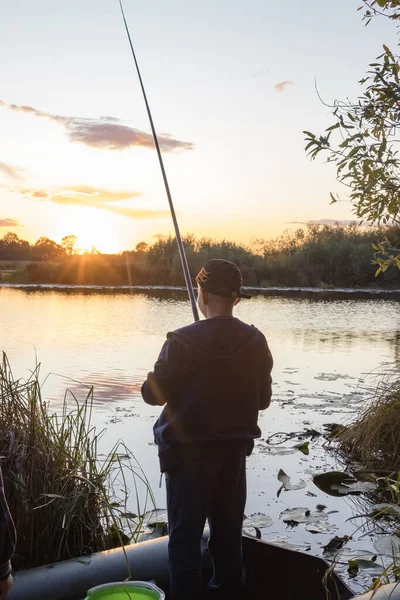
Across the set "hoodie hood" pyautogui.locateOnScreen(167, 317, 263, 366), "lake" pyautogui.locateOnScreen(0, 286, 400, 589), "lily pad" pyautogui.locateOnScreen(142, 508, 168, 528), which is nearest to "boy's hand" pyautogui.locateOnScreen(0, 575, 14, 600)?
"hoodie hood" pyautogui.locateOnScreen(167, 317, 263, 366)

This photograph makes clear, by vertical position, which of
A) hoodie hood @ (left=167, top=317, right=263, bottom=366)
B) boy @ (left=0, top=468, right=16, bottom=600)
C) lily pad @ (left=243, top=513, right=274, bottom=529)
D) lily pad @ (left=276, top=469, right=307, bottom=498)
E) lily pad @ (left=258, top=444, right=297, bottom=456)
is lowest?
lily pad @ (left=243, top=513, right=274, bottom=529)

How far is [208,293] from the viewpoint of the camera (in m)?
2.73

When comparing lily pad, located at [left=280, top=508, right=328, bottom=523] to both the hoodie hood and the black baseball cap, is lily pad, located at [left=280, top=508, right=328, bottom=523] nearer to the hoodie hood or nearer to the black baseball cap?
the hoodie hood

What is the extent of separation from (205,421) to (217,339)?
0.30 m

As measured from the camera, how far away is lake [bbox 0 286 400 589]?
16.1ft

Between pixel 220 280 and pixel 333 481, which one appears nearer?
pixel 220 280

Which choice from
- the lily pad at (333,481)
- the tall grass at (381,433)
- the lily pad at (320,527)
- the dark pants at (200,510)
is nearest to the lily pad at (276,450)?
the tall grass at (381,433)

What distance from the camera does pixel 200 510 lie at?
8.57 feet

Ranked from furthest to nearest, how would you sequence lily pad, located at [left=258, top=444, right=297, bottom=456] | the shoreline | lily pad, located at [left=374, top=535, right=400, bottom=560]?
the shoreline, lily pad, located at [left=258, top=444, right=297, bottom=456], lily pad, located at [left=374, top=535, right=400, bottom=560]

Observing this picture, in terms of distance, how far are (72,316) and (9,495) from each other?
15669 millimetres

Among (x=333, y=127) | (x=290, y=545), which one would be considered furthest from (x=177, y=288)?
(x=333, y=127)

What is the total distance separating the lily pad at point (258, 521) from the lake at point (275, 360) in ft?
0.19

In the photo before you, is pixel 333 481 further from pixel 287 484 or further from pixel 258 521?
pixel 258 521

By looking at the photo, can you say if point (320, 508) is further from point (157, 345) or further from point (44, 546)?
point (157, 345)
